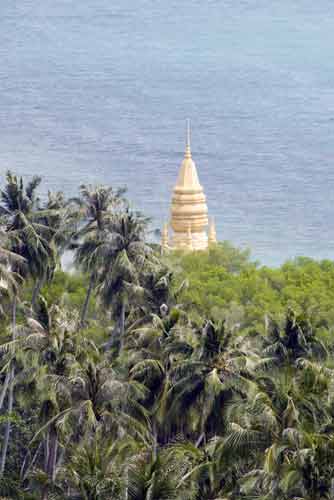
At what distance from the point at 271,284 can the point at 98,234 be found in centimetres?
1519

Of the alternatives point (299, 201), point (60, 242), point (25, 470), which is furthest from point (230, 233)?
point (25, 470)

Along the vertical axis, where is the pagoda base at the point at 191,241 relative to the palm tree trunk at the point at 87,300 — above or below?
above

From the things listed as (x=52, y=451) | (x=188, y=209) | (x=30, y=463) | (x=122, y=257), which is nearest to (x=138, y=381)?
(x=52, y=451)

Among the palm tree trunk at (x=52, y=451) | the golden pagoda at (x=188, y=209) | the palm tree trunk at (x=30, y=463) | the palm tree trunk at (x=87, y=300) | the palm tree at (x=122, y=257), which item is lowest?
the palm tree trunk at (x=30, y=463)

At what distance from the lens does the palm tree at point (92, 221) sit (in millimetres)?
74688

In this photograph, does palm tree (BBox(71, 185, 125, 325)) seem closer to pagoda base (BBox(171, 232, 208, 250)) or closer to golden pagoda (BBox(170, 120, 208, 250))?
pagoda base (BBox(171, 232, 208, 250))

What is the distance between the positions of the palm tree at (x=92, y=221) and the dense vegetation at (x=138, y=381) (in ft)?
0.24

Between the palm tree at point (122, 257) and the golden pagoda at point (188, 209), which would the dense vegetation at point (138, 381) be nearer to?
the palm tree at point (122, 257)

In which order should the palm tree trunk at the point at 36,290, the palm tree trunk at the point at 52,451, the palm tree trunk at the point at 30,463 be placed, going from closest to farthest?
the palm tree trunk at the point at 52,451, the palm tree trunk at the point at 30,463, the palm tree trunk at the point at 36,290

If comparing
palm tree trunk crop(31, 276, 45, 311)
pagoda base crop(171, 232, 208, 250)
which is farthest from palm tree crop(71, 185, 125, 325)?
pagoda base crop(171, 232, 208, 250)

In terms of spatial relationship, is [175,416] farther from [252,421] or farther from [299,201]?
[299,201]

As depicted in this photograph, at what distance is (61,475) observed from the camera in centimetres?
5056

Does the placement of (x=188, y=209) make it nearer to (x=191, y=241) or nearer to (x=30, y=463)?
(x=191, y=241)

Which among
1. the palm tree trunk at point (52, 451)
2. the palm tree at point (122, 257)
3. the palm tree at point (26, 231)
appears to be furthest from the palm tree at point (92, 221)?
the palm tree trunk at point (52, 451)
